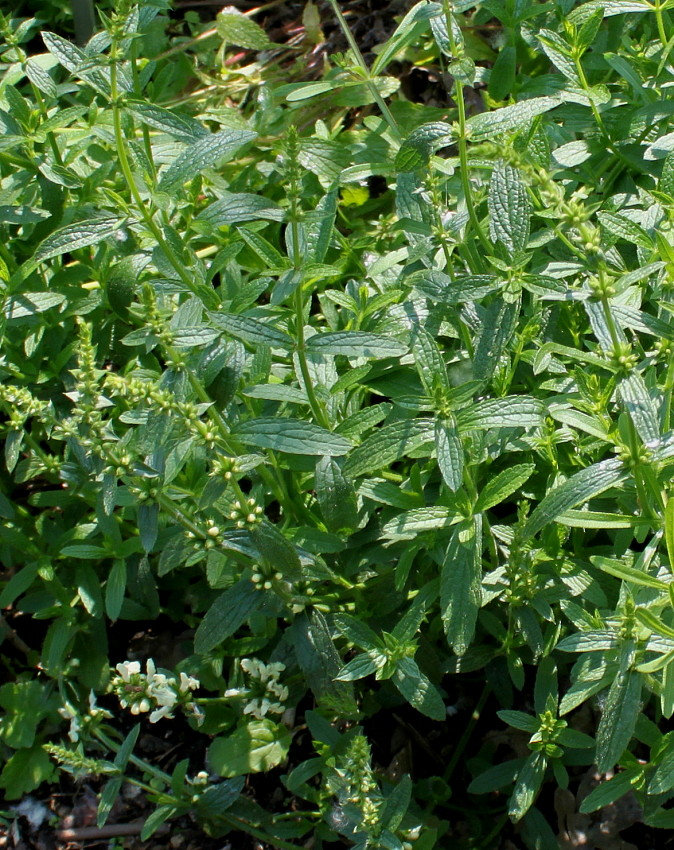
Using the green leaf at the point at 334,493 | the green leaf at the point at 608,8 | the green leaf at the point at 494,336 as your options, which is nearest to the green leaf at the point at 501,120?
the green leaf at the point at 494,336

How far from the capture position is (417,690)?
2221mm

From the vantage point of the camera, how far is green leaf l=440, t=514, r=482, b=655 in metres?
2.11

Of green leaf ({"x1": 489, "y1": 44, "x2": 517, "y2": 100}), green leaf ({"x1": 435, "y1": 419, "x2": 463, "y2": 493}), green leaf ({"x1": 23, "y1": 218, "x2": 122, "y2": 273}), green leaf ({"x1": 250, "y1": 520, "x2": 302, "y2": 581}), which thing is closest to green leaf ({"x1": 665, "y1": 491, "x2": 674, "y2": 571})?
green leaf ({"x1": 435, "y1": 419, "x2": 463, "y2": 493})

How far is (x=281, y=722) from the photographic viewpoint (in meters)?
2.84

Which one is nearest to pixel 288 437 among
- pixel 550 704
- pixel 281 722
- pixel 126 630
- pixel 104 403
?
pixel 104 403

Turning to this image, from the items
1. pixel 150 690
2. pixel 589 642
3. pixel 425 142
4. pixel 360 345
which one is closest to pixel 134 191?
pixel 360 345

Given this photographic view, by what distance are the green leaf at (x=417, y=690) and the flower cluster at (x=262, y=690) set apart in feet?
1.40

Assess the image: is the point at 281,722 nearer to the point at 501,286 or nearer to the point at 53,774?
the point at 53,774

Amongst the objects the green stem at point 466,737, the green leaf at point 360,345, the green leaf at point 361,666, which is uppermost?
the green leaf at point 360,345

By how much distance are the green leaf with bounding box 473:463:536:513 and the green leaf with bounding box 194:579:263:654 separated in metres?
0.61

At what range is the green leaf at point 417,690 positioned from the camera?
219 centimetres

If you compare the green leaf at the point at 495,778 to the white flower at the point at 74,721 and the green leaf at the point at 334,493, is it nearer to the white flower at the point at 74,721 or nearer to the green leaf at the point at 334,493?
the green leaf at the point at 334,493

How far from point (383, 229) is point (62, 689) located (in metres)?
1.81

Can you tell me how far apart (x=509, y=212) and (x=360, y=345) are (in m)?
0.47
